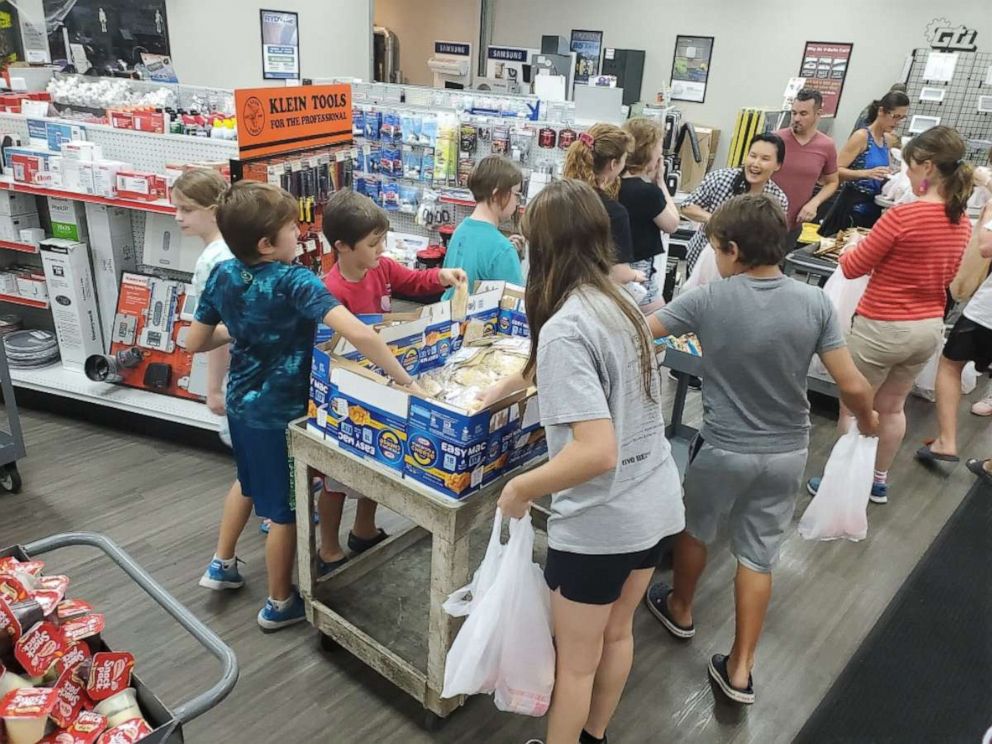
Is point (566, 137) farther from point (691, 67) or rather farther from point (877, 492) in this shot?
point (691, 67)

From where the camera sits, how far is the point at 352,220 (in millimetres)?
2244

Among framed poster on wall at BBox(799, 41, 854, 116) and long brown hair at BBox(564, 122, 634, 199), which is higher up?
framed poster on wall at BBox(799, 41, 854, 116)

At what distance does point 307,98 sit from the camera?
11.3 feet

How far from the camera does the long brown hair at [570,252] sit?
1.47m

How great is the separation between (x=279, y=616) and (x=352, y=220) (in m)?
1.39

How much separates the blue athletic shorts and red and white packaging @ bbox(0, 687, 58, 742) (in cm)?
123

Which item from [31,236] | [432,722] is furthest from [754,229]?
[31,236]

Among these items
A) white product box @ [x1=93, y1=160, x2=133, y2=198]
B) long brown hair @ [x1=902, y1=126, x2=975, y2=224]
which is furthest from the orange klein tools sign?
long brown hair @ [x1=902, y1=126, x2=975, y2=224]

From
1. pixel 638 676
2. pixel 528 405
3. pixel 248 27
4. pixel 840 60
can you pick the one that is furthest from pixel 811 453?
pixel 248 27

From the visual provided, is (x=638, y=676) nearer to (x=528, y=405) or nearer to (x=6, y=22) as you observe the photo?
(x=528, y=405)

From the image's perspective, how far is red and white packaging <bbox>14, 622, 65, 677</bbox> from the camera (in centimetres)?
113

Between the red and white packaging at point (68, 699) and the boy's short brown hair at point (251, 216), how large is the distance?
1240 mm

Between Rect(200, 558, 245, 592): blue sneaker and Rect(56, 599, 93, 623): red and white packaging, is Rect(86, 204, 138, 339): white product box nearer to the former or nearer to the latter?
Rect(200, 558, 245, 592): blue sneaker

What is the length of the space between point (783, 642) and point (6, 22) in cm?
801
